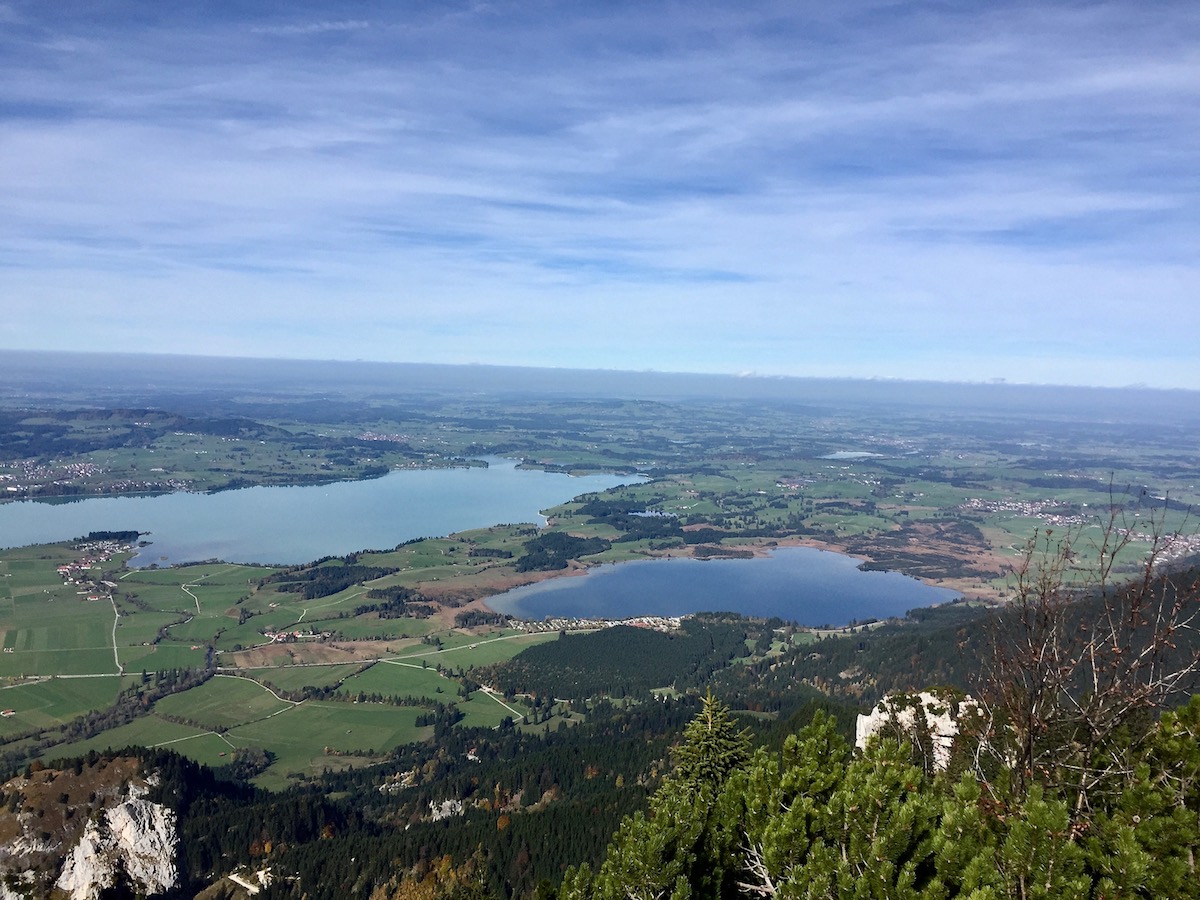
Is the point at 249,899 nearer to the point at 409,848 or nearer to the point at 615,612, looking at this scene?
the point at 409,848

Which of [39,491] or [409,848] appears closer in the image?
[409,848]

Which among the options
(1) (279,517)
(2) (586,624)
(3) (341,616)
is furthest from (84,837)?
(1) (279,517)

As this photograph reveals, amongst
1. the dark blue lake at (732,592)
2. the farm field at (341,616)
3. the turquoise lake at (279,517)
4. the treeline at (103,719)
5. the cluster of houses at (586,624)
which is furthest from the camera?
the turquoise lake at (279,517)

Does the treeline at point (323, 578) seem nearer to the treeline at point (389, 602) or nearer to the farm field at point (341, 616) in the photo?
the farm field at point (341, 616)

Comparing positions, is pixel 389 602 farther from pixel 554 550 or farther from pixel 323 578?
pixel 554 550

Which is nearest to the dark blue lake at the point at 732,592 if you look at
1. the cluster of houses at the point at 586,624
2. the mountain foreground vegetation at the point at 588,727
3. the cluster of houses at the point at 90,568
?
the cluster of houses at the point at 586,624

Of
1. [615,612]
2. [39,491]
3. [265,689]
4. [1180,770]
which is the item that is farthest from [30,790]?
[39,491]

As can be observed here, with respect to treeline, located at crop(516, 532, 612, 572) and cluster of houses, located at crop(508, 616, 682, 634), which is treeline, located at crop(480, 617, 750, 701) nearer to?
cluster of houses, located at crop(508, 616, 682, 634)
